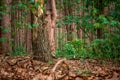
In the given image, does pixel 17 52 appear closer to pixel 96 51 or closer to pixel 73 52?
pixel 73 52

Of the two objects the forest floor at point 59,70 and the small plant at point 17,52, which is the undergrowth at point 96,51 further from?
the small plant at point 17,52

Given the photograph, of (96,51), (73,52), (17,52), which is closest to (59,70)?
(96,51)

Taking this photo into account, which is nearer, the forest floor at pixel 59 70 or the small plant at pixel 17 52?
the forest floor at pixel 59 70

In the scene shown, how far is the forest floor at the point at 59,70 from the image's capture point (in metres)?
6.08

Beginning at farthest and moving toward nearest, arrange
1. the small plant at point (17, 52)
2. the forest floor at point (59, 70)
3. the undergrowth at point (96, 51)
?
the small plant at point (17, 52)
the undergrowth at point (96, 51)
the forest floor at point (59, 70)

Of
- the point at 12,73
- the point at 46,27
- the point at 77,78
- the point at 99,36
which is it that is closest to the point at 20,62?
the point at 12,73

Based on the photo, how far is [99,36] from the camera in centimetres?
960

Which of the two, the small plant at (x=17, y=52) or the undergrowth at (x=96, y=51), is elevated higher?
the undergrowth at (x=96, y=51)

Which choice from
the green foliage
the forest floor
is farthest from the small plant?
the forest floor

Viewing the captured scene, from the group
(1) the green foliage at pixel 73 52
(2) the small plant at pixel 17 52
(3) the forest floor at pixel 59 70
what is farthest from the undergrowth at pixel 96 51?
(2) the small plant at pixel 17 52

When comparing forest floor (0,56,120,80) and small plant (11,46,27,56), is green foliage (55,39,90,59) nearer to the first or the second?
forest floor (0,56,120,80)

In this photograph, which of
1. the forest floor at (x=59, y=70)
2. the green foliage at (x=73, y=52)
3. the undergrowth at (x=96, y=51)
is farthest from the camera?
the green foliage at (x=73, y=52)

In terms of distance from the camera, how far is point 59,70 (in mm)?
6109

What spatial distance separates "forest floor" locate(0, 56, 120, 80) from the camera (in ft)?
19.9
